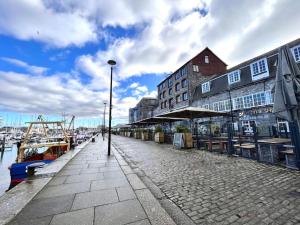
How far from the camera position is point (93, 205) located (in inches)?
127

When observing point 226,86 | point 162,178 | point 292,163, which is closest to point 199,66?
point 226,86

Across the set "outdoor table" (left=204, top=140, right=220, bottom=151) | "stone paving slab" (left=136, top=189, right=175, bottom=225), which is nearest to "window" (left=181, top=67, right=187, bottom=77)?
"outdoor table" (left=204, top=140, right=220, bottom=151)

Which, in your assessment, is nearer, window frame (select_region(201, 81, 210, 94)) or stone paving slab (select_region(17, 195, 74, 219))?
stone paving slab (select_region(17, 195, 74, 219))

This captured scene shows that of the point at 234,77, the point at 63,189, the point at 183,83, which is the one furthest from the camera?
the point at 183,83

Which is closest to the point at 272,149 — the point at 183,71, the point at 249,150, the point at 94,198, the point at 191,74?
the point at 249,150

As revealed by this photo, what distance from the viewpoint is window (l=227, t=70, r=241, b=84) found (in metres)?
21.0

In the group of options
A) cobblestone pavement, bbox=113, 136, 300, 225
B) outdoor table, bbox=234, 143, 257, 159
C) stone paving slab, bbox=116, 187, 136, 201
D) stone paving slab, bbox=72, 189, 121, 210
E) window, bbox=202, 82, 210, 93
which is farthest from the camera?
window, bbox=202, 82, 210, 93

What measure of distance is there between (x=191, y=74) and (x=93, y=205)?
1191 inches

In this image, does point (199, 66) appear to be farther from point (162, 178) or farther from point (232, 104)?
point (162, 178)

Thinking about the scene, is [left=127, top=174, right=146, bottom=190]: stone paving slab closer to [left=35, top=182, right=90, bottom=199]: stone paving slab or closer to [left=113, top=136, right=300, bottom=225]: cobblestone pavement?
[left=113, top=136, right=300, bottom=225]: cobblestone pavement

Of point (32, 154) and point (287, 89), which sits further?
point (32, 154)

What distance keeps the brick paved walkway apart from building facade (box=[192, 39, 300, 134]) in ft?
51.8

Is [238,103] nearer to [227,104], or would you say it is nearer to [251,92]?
[227,104]

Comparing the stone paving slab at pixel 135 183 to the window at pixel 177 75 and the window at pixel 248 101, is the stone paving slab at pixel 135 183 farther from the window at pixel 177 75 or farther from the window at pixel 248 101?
the window at pixel 177 75
